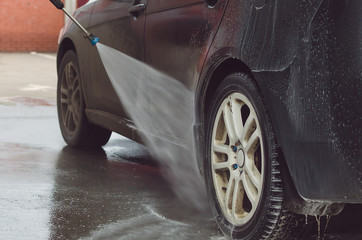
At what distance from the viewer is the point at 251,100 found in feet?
11.1

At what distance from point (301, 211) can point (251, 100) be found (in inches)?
22.5

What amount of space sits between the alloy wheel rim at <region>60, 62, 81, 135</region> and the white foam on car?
2.79 feet

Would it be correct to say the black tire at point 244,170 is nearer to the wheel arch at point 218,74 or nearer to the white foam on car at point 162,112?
the wheel arch at point 218,74

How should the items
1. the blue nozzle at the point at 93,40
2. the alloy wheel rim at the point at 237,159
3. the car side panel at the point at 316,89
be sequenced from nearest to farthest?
Result: the car side panel at the point at 316,89 → the alloy wheel rim at the point at 237,159 → the blue nozzle at the point at 93,40

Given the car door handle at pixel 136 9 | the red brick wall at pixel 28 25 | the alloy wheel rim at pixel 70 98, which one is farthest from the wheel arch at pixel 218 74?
the red brick wall at pixel 28 25

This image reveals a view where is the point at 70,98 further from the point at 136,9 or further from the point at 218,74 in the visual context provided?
the point at 218,74

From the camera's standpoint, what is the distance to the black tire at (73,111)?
609 centimetres

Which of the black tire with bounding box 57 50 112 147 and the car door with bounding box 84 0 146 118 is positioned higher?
the car door with bounding box 84 0 146 118

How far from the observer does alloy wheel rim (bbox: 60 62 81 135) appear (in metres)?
6.18

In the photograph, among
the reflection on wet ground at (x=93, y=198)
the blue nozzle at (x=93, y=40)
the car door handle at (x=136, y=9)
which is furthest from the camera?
the blue nozzle at (x=93, y=40)

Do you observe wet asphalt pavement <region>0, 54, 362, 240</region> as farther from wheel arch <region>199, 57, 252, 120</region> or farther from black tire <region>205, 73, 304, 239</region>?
wheel arch <region>199, 57, 252, 120</region>

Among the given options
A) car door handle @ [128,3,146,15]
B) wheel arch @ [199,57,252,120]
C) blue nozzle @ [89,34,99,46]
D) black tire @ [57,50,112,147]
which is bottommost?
black tire @ [57,50,112,147]

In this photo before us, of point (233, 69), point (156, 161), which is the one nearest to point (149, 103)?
point (233, 69)

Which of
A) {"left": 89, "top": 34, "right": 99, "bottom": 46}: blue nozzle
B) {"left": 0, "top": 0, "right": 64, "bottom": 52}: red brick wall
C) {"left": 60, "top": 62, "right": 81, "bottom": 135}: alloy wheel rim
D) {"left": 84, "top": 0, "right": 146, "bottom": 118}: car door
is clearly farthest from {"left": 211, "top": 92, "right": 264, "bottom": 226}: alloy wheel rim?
{"left": 0, "top": 0, "right": 64, "bottom": 52}: red brick wall
